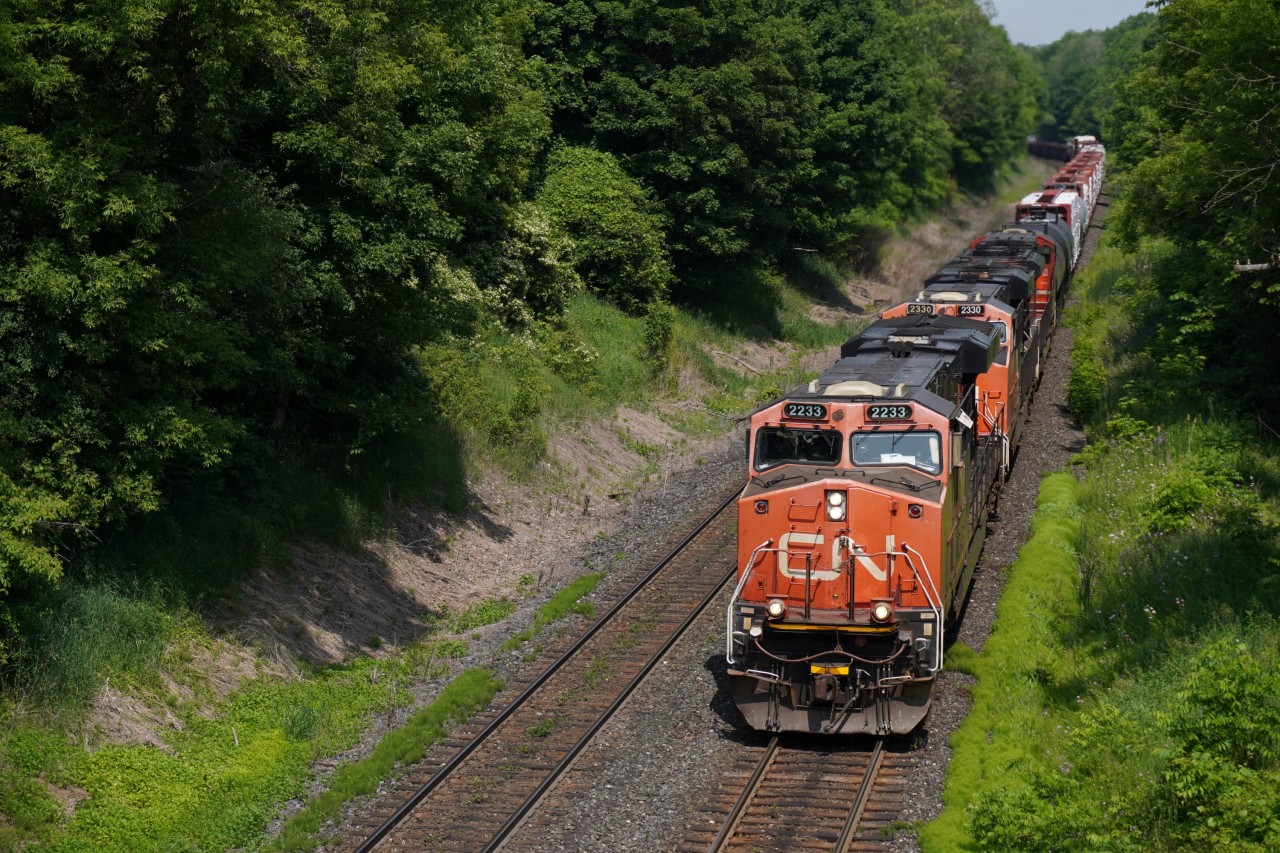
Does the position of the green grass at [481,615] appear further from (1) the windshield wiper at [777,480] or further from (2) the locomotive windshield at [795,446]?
(1) the windshield wiper at [777,480]

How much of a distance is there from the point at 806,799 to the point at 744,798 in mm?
725

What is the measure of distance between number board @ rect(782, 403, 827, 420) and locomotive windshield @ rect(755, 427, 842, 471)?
0.62ft

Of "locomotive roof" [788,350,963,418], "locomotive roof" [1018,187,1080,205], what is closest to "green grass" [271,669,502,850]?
"locomotive roof" [788,350,963,418]

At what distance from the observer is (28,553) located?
13.2 m

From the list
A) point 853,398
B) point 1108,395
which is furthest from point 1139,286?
point 853,398

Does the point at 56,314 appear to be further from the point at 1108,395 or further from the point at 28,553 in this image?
the point at 1108,395

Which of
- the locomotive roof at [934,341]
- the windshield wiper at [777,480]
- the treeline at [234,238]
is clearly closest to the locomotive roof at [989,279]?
the locomotive roof at [934,341]

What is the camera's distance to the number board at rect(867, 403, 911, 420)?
50.4ft

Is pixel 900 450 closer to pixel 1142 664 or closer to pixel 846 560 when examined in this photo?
pixel 846 560

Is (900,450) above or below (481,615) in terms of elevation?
above

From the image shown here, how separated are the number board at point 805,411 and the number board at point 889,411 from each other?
0.59 meters

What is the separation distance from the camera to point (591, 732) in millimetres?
15680

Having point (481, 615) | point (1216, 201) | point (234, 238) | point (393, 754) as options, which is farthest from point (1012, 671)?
point (234, 238)

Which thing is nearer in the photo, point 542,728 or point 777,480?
point 777,480
